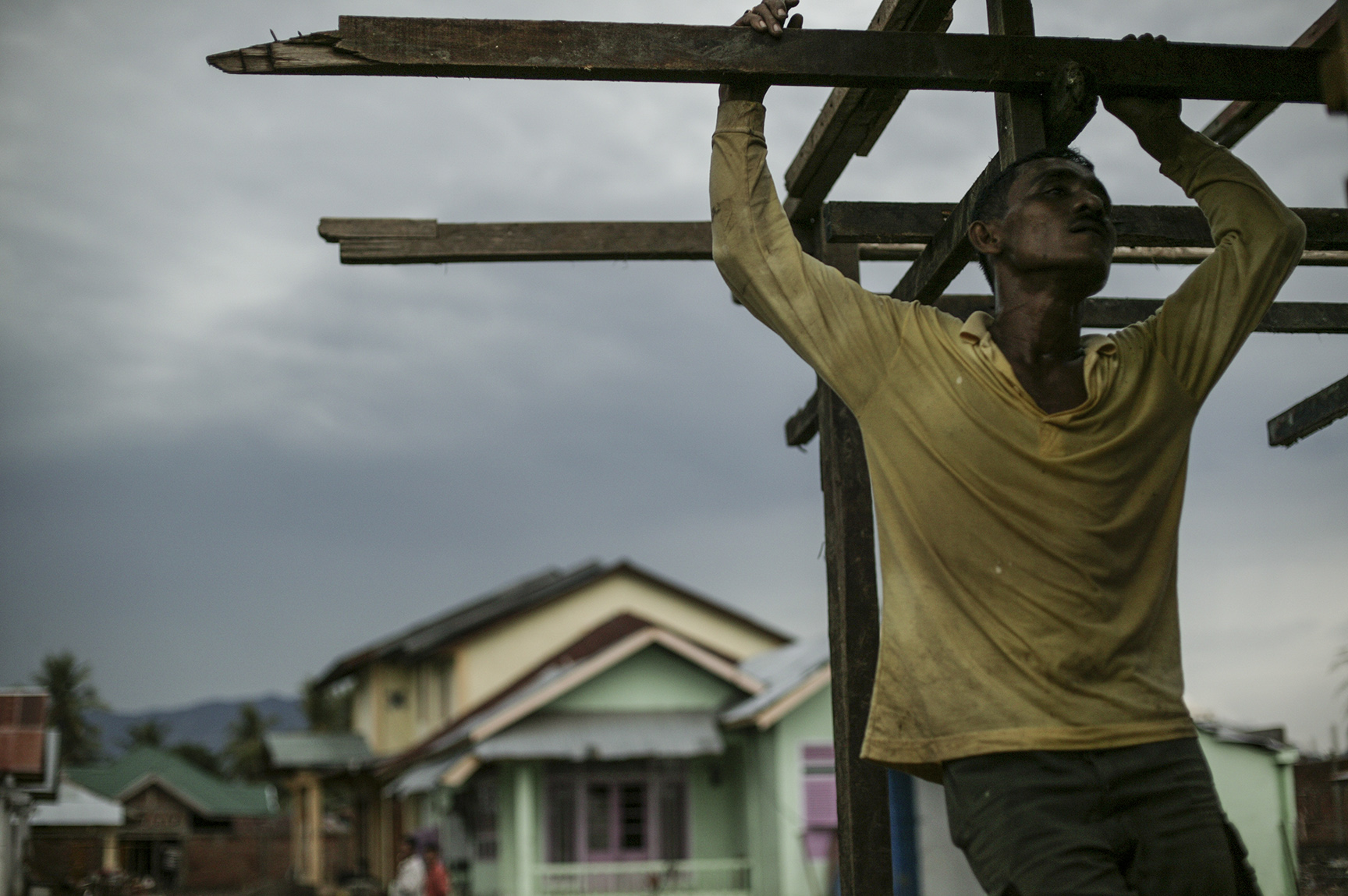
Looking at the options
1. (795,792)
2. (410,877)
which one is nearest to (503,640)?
(795,792)

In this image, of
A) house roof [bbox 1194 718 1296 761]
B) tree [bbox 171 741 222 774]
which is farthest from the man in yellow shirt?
tree [bbox 171 741 222 774]

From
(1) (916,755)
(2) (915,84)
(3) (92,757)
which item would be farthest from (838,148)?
(3) (92,757)

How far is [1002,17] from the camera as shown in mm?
3176

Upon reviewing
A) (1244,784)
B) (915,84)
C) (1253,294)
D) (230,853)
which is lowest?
(230,853)

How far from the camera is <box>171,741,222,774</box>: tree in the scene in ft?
272

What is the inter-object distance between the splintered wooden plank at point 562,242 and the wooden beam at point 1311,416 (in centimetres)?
240

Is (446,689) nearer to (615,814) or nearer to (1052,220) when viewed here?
(615,814)

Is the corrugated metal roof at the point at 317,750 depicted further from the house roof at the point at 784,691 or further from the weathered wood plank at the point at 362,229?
the weathered wood plank at the point at 362,229

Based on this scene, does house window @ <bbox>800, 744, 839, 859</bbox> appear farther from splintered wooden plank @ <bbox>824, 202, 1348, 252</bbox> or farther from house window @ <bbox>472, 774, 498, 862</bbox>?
splintered wooden plank @ <bbox>824, 202, 1348, 252</bbox>

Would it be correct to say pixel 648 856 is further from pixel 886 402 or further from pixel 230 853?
pixel 230 853

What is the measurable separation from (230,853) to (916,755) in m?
42.2

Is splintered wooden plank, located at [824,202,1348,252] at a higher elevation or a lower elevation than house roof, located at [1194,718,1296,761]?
higher

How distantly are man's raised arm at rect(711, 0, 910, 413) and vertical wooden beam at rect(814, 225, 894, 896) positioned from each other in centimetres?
138

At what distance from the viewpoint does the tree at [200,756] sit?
8294 centimetres
